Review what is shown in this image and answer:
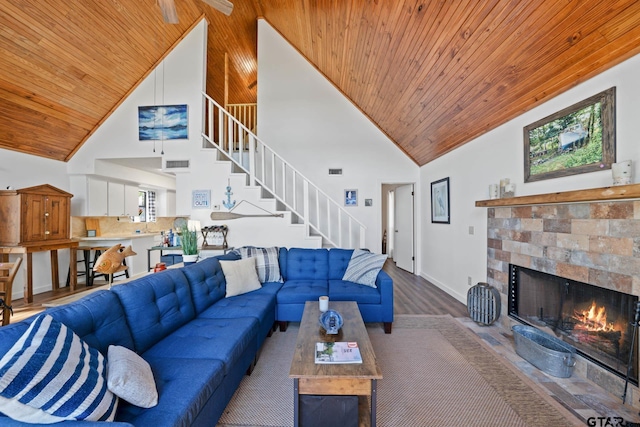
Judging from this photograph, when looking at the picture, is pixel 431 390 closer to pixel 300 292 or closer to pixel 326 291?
pixel 326 291

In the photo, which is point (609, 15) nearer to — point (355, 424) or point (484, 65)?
point (484, 65)

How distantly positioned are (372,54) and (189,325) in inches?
151

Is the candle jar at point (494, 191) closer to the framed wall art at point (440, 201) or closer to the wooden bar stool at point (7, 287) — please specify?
the framed wall art at point (440, 201)

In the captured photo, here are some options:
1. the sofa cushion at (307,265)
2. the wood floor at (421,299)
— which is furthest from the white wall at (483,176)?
the sofa cushion at (307,265)

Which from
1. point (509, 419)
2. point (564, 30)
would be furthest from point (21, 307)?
point (564, 30)

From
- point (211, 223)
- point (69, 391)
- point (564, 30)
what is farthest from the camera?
point (211, 223)

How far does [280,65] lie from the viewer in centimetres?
562

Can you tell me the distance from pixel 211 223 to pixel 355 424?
3.73 metres

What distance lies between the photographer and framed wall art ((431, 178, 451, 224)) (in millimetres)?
4395

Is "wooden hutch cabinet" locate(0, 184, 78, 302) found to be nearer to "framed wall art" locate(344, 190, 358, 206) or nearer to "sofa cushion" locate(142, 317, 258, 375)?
"sofa cushion" locate(142, 317, 258, 375)

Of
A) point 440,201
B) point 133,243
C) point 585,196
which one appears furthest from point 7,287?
point 440,201

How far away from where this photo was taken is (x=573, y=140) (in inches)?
86.3

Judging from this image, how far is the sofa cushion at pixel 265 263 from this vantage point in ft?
10.8

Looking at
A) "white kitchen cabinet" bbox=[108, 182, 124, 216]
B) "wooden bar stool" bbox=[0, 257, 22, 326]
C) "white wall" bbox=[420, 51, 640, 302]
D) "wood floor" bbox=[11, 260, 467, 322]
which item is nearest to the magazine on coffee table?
"wood floor" bbox=[11, 260, 467, 322]
